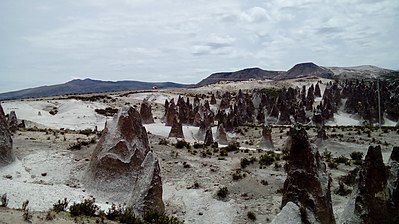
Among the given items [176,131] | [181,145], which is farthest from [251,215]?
[176,131]

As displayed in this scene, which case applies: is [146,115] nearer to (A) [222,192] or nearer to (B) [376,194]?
(A) [222,192]

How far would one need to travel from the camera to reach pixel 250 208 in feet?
58.7

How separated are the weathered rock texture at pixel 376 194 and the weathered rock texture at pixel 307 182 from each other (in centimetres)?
116

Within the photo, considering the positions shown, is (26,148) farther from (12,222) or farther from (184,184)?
(12,222)

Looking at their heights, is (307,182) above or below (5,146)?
below

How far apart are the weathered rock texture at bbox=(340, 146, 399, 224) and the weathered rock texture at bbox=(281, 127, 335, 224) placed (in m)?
1.16

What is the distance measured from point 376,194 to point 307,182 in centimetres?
251

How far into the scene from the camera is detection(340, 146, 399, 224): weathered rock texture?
1223 centimetres

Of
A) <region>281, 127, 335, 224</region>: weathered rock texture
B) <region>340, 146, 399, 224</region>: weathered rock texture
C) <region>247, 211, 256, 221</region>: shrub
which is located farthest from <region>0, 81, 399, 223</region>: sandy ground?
<region>340, 146, 399, 224</region>: weathered rock texture

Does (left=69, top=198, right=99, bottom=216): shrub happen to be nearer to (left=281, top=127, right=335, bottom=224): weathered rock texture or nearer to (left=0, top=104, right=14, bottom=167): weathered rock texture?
(left=281, top=127, right=335, bottom=224): weathered rock texture

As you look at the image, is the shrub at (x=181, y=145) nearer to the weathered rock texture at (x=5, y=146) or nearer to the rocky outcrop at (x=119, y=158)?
the rocky outcrop at (x=119, y=158)

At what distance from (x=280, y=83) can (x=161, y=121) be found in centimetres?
7092

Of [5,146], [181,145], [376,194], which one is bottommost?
[181,145]

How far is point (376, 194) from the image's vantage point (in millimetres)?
12430
